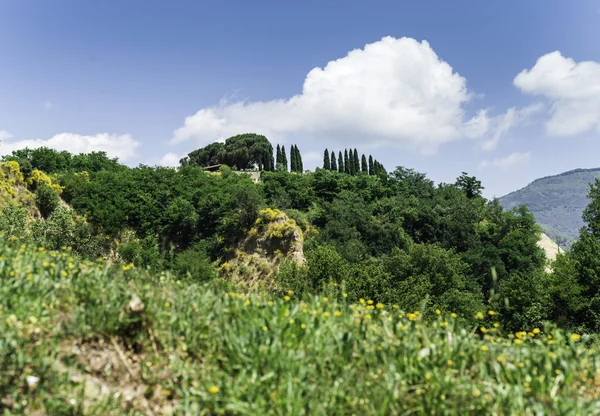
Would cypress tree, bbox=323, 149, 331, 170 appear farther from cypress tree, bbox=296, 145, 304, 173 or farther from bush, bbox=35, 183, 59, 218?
bush, bbox=35, 183, 59, 218

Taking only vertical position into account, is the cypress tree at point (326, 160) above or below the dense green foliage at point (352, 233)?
above

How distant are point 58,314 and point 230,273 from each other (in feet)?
144

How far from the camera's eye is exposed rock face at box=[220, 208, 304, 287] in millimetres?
45812

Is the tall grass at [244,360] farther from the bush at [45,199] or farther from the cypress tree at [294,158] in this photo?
the cypress tree at [294,158]

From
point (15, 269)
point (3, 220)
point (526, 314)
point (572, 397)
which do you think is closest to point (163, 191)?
point (3, 220)

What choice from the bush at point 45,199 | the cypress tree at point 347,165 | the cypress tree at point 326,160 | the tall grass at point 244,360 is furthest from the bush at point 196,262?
the cypress tree at point 347,165

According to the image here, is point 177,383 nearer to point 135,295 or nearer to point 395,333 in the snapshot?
point 135,295

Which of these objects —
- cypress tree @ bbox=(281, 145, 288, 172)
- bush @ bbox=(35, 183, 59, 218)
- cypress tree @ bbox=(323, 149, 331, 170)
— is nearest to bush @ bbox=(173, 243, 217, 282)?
bush @ bbox=(35, 183, 59, 218)

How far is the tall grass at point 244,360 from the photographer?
14.4 feet

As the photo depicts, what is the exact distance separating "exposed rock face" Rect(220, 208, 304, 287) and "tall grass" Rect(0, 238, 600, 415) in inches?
1516

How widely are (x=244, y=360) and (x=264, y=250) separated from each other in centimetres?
4247

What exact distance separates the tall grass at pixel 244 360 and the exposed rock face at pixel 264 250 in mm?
38515

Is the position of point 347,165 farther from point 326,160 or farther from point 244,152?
point 244,152

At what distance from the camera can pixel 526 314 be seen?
3784 centimetres
